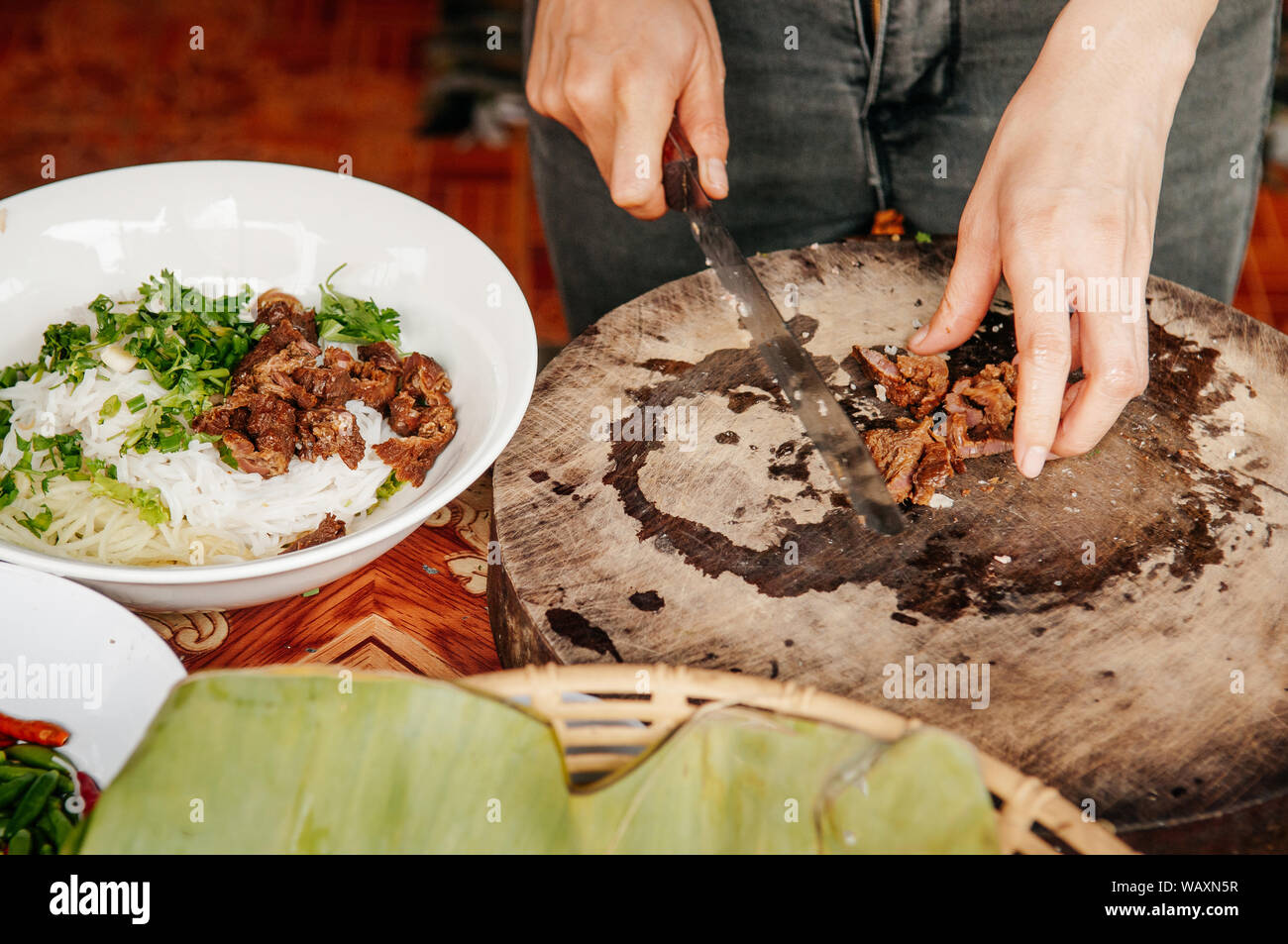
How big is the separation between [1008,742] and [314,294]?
3.88ft

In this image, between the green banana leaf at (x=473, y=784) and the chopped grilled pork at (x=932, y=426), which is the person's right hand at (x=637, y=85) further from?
the green banana leaf at (x=473, y=784)

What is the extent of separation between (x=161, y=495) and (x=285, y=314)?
0.35 meters

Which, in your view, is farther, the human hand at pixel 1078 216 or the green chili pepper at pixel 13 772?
the human hand at pixel 1078 216

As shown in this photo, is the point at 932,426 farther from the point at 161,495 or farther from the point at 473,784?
the point at 161,495

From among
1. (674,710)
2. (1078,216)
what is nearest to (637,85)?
(1078,216)

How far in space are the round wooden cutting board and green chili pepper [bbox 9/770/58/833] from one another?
0.52 meters

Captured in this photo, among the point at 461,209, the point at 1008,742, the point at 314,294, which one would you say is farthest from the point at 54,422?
the point at 461,209

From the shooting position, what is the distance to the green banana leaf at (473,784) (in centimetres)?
82

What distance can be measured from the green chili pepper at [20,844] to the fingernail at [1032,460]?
1.25m

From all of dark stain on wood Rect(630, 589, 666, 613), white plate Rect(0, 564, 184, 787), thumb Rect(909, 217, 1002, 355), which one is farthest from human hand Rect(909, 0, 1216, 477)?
white plate Rect(0, 564, 184, 787)

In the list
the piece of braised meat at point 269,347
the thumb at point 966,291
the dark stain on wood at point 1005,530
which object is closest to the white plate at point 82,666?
the piece of braised meat at point 269,347

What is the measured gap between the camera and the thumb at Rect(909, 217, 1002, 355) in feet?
5.02

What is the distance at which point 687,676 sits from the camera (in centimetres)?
98
